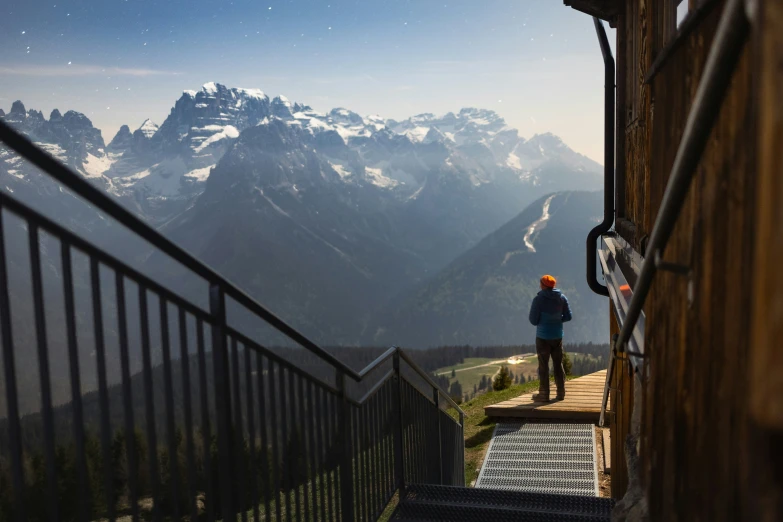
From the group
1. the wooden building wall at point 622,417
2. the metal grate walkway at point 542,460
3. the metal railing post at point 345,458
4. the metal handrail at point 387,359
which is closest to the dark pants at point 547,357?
the metal grate walkway at point 542,460

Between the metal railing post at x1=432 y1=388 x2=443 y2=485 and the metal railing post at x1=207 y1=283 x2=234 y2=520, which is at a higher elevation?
the metal railing post at x1=207 y1=283 x2=234 y2=520

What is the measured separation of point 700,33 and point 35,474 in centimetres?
201

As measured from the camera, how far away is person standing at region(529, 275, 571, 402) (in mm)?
9273

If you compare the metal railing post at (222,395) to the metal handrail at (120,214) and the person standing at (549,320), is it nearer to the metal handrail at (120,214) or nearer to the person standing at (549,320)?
the metal handrail at (120,214)

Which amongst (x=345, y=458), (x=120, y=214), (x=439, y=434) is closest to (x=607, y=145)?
(x=439, y=434)

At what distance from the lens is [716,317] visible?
142 cm

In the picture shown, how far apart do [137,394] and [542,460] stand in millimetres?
6987

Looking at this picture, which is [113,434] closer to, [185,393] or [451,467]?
[185,393]

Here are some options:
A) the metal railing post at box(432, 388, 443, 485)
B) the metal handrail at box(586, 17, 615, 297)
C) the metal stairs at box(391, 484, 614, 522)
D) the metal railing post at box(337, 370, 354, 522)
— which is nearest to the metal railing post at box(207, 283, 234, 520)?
the metal railing post at box(337, 370, 354, 522)

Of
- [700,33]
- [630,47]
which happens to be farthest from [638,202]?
[700,33]

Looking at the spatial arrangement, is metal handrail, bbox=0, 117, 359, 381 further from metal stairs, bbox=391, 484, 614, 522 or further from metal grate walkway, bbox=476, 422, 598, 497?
metal grate walkway, bbox=476, 422, 598, 497

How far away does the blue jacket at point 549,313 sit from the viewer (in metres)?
9.27

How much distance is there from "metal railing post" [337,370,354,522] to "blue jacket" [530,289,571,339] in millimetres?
5871

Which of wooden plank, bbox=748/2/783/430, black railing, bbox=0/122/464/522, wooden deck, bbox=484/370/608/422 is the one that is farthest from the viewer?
wooden deck, bbox=484/370/608/422
